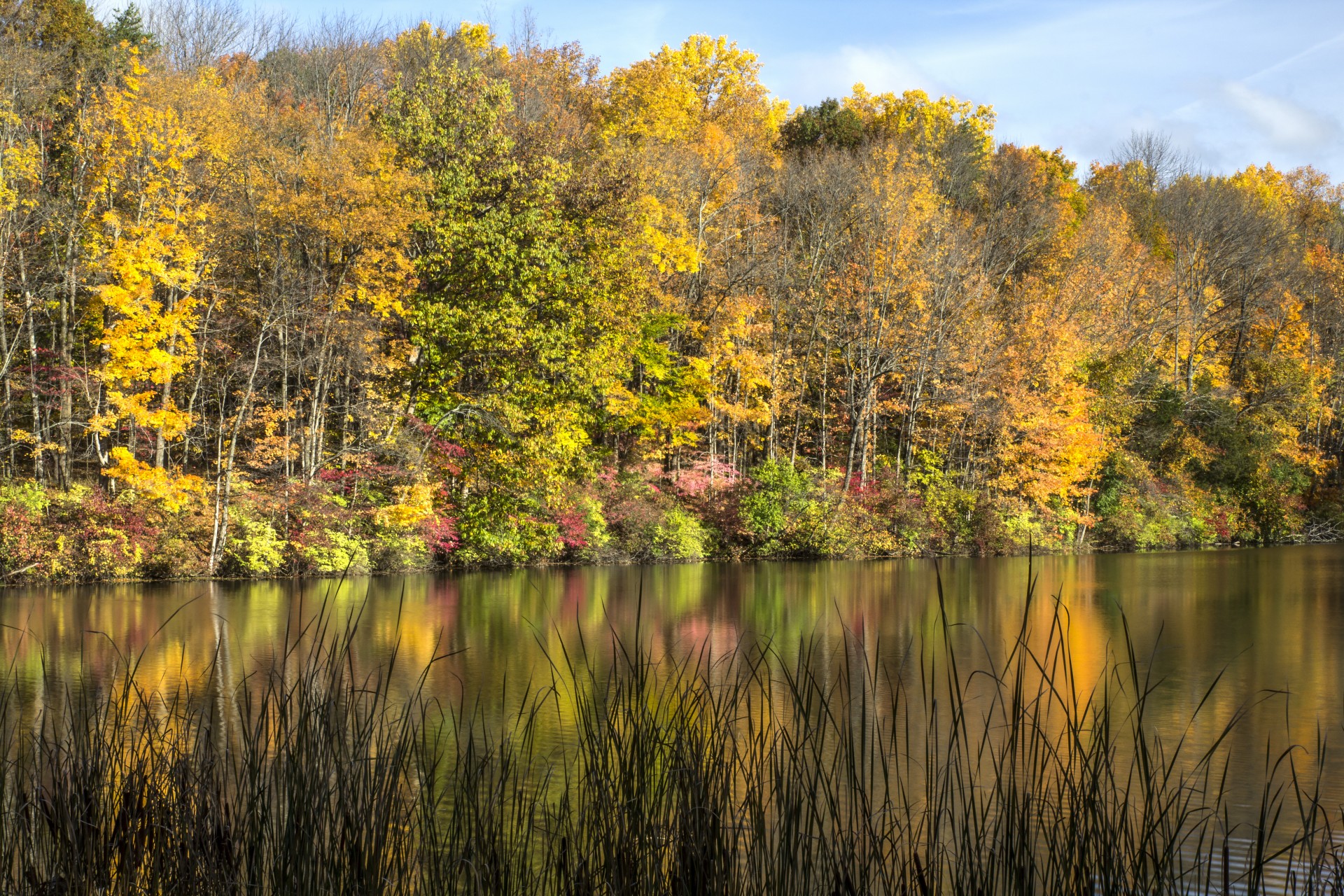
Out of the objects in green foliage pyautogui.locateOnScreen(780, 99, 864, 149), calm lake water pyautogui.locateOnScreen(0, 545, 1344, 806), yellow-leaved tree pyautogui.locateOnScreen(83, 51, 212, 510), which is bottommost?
calm lake water pyautogui.locateOnScreen(0, 545, 1344, 806)

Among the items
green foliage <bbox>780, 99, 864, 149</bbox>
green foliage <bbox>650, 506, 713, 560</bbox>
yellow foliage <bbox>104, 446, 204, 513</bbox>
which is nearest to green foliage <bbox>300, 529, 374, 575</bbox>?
yellow foliage <bbox>104, 446, 204, 513</bbox>

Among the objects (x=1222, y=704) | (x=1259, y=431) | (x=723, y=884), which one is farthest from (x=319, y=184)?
(x=1259, y=431)

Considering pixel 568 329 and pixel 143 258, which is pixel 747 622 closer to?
pixel 568 329

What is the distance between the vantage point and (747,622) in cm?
1628

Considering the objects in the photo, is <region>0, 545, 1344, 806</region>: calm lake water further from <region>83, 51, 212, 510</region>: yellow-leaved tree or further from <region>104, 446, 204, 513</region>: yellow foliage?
<region>83, 51, 212, 510</region>: yellow-leaved tree

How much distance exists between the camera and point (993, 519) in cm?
3272

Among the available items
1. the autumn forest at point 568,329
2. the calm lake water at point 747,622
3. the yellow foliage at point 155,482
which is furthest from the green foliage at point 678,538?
the yellow foliage at point 155,482

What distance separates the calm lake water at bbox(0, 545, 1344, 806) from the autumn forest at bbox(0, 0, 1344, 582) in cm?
232

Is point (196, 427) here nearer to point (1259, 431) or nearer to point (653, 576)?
point (653, 576)

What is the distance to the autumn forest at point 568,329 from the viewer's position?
2267 centimetres

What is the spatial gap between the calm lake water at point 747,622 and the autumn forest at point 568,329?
91.3 inches

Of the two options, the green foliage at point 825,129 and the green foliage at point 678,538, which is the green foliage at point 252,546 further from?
the green foliage at point 825,129

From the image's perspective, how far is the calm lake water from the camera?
10.9 metres

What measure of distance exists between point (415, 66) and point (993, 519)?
76.0ft
